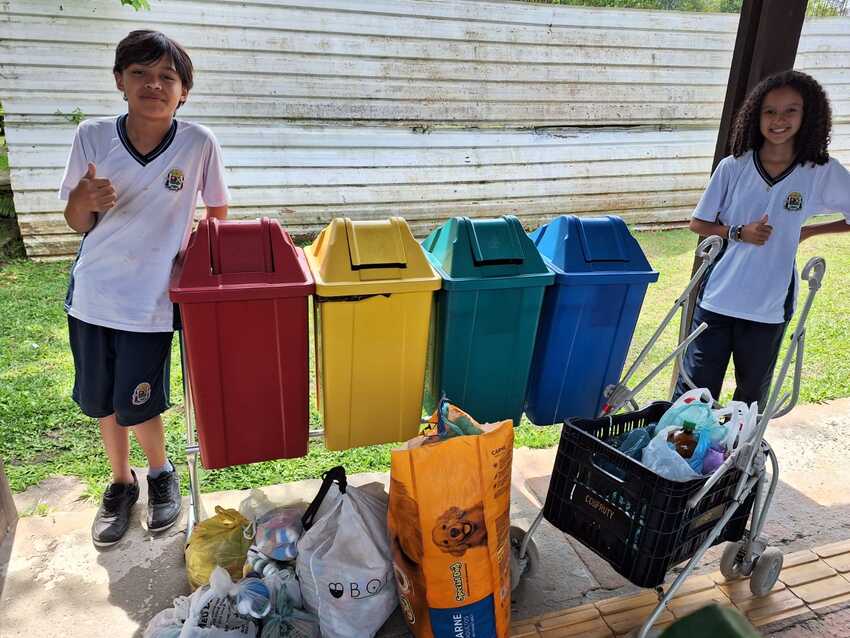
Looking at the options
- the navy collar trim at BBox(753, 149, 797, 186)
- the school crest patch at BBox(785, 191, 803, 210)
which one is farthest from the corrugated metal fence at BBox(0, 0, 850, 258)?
the school crest patch at BBox(785, 191, 803, 210)

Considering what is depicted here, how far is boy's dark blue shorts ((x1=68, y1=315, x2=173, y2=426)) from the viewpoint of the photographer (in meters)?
2.28

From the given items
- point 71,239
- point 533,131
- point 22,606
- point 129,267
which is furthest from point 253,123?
point 22,606

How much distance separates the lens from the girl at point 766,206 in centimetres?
257

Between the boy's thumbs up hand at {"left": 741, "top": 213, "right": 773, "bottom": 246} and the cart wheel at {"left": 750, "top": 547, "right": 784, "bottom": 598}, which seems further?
the boy's thumbs up hand at {"left": 741, "top": 213, "right": 773, "bottom": 246}

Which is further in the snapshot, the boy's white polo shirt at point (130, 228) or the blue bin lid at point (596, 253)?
the blue bin lid at point (596, 253)

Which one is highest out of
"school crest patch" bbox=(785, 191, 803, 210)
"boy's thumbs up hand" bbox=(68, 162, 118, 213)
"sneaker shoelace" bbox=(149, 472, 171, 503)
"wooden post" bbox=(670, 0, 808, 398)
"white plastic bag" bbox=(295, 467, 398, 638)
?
"wooden post" bbox=(670, 0, 808, 398)

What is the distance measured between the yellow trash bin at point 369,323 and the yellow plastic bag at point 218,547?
482mm

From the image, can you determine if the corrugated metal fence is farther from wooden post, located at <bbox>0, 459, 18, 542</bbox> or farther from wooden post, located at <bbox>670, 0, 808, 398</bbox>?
wooden post, located at <bbox>0, 459, 18, 542</bbox>

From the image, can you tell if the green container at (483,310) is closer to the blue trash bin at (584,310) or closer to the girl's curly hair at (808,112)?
the blue trash bin at (584,310)

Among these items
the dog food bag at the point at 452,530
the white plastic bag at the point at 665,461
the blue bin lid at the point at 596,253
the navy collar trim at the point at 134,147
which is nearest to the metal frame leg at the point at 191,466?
the navy collar trim at the point at 134,147

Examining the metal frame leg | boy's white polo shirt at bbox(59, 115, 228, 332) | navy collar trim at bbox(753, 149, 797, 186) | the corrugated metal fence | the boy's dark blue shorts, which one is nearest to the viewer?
boy's white polo shirt at bbox(59, 115, 228, 332)

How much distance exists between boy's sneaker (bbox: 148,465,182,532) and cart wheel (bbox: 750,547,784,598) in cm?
237

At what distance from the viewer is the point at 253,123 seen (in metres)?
5.72

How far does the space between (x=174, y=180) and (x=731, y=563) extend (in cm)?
257
